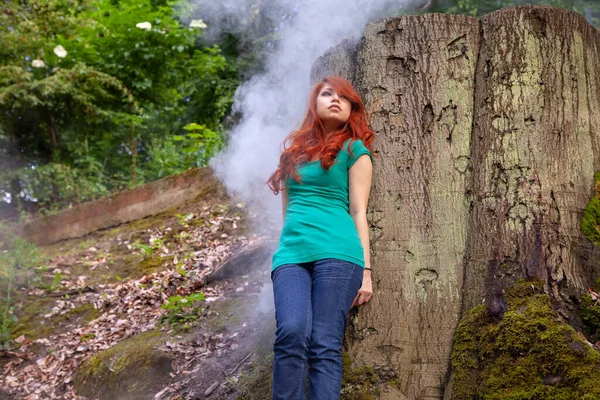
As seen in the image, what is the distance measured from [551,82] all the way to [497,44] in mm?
335

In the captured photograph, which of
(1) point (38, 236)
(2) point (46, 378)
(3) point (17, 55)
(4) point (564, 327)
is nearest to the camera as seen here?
(4) point (564, 327)

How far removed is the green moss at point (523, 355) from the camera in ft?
7.76

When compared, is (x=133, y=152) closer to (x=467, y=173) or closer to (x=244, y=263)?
(x=244, y=263)

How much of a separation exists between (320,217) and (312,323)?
50cm

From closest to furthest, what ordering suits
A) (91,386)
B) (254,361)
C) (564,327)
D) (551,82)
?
1. (564,327)
2. (551,82)
3. (254,361)
4. (91,386)

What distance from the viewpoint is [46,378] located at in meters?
4.53

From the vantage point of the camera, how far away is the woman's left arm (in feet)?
9.19

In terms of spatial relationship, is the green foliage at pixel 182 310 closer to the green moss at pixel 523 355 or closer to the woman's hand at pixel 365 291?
the woman's hand at pixel 365 291

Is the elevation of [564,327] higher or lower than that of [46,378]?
higher

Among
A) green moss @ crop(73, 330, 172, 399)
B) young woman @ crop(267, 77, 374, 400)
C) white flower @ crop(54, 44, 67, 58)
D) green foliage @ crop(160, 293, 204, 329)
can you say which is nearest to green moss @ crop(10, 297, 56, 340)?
green moss @ crop(73, 330, 172, 399)

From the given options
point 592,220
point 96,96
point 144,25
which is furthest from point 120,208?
point 592,220

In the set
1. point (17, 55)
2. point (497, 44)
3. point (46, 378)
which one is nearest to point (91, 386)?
point (46, 378)

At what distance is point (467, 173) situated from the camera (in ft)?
9.46

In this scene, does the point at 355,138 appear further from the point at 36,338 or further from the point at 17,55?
the point at 17,55
